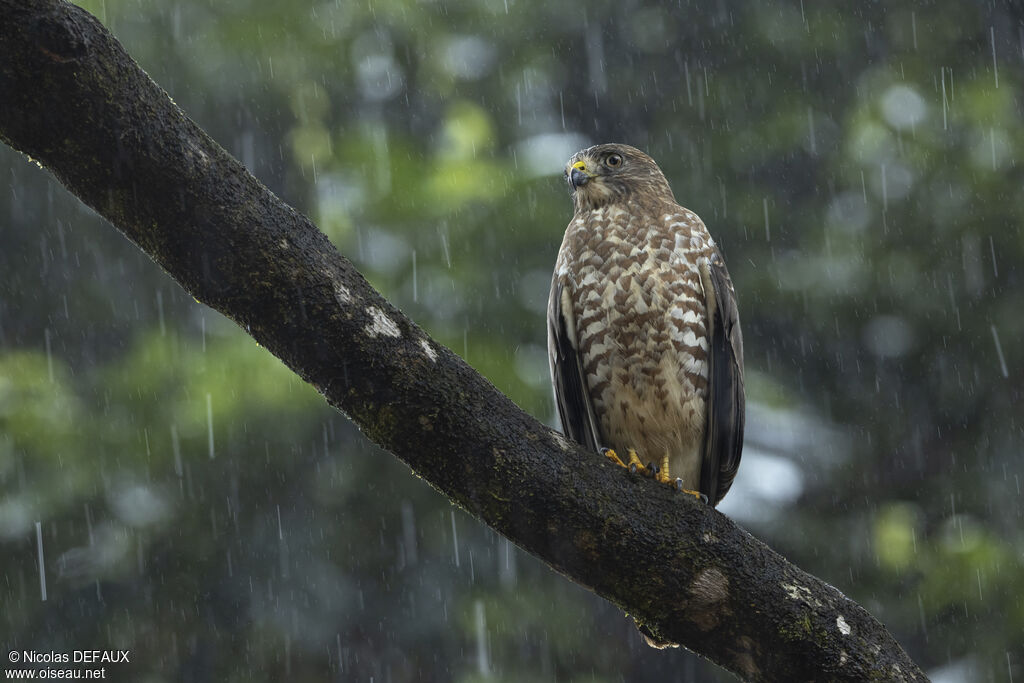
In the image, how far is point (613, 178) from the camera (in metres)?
4.59

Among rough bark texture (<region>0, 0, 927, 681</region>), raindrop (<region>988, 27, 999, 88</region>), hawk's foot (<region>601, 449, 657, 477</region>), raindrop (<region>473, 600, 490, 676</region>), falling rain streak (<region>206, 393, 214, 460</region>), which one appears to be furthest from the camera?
raindrop (<region>988, 27, 999, 88</region>)

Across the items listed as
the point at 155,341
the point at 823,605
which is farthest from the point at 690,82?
the point at 823,605

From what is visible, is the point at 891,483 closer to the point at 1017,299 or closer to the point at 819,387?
the point at 819,387

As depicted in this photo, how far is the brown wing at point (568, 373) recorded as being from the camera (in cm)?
412

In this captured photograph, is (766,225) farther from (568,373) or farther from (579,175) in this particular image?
(568,373)

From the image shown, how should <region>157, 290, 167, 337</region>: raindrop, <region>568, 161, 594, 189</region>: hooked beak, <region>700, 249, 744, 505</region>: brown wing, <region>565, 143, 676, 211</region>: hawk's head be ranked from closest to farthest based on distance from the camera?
<region>700, 249, 744, 505</region>: brown wing, <region>565, 143, 676, 211</region>: hawk's head, <region>568, 161, 594, 189</region>: hooked beak, <region>157, 290, 167, 337</region>: raindrop

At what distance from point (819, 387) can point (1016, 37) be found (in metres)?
2.93

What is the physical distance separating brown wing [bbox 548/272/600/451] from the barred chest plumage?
42 millimetres

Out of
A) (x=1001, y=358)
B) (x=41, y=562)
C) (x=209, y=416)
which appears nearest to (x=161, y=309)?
(x=209, y=416)

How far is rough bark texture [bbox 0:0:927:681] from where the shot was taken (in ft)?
7.22

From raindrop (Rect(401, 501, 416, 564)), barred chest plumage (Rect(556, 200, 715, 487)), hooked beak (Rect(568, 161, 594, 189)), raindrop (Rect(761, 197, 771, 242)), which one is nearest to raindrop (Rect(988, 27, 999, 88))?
raindrop (Rect(761, 197, 771, 242))

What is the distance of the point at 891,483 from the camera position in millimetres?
7082

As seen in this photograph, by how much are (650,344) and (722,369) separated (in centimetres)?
40

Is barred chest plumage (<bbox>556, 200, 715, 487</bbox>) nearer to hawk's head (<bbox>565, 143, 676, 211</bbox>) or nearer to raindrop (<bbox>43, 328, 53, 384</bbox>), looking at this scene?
hawk's head (<bbox>565, 143, 676, 211</bbox>)
